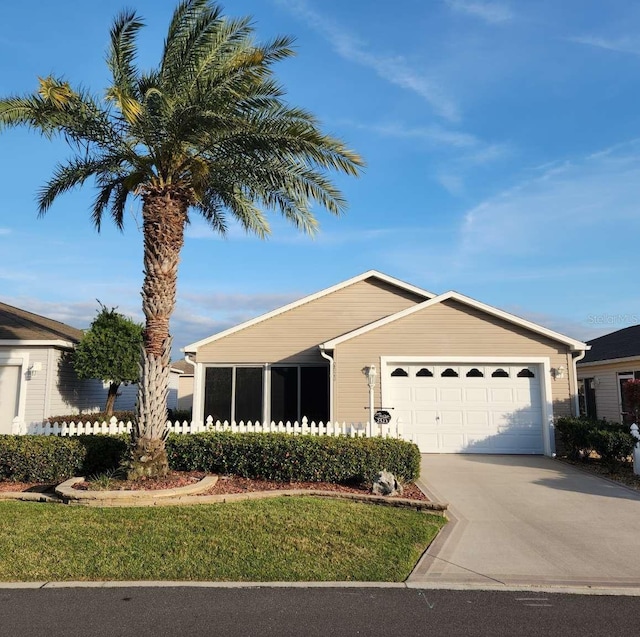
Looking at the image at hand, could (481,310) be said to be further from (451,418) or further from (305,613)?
(305,613)

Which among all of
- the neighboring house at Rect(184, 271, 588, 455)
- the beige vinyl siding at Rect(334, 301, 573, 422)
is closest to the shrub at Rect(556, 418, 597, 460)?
the neighboring house at Rect(184, 271, 588, 455)

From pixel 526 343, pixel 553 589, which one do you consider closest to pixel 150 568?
pixel 553 589

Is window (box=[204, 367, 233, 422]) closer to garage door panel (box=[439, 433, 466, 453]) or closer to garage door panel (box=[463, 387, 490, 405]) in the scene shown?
garage door panel (box=[439, 433, 466, 453])

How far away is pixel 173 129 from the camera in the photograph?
8586 millimetres

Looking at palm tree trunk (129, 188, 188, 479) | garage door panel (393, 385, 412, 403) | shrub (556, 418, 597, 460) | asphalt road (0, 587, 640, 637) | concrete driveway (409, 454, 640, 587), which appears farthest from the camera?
garage door panel (393, 385, 412, 403)

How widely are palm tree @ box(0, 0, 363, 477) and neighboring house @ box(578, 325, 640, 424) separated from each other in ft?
41.7

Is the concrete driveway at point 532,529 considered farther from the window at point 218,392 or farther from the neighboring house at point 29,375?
the neighboring house at point 29,375

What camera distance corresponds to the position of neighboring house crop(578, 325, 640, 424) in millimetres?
16484

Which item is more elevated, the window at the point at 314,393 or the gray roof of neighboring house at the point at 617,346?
the gray roof of neighboring house at the point at 617,346

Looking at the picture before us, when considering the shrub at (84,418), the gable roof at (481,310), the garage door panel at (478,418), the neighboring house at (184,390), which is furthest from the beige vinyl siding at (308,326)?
the neighboring house at (184,390)

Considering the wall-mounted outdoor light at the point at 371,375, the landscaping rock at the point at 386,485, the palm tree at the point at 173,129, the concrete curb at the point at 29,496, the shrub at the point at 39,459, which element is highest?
the palm tree at the point at 173,129

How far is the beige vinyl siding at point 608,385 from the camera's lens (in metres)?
16.8

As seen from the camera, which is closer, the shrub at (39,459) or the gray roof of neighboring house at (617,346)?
the shrub at (39,459)

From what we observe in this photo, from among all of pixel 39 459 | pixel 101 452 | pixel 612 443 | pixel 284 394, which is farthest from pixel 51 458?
pixel 612 443
